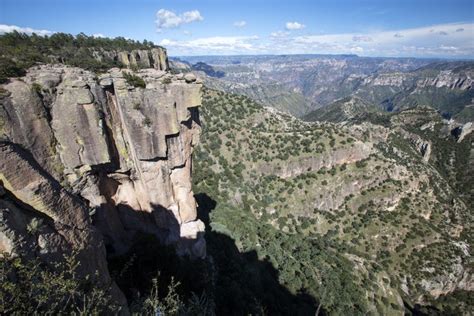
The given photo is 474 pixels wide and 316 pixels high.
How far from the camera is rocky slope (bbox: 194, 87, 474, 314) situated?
51.1 m

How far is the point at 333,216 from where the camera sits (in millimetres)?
74000

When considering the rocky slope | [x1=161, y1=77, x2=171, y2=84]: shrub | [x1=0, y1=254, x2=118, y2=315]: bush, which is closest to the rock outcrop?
[x1=161, y1=77, x2=171, y2=84]: shrub

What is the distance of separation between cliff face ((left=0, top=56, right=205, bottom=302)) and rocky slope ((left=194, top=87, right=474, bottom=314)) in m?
21.8

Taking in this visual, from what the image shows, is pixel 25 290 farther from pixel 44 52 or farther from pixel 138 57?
pixel 138 57

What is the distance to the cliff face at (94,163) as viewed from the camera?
11688 millimetres

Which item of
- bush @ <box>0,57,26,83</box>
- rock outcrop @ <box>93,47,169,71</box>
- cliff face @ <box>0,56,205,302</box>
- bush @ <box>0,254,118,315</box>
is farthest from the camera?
rock outcrop @ <box>93,47,169,71</box>

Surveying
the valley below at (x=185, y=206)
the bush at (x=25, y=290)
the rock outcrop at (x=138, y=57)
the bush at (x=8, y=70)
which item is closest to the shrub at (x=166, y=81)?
the valley below at (x=185, y=206)

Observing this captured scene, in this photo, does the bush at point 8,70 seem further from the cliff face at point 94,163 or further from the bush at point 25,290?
the bush at point 25,290

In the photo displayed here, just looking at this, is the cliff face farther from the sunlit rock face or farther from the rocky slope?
the rocky slope

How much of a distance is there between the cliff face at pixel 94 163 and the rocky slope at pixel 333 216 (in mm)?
21787

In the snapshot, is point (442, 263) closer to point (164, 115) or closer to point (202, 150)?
point (202, 150)

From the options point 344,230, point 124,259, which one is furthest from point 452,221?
point 124,259

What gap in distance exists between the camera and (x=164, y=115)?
23688mm

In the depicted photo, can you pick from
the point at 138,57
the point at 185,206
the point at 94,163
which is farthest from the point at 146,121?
the point at 138,57
